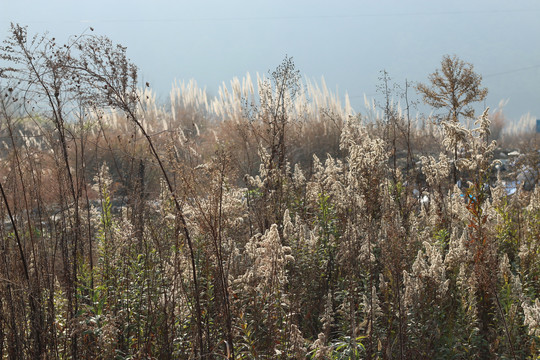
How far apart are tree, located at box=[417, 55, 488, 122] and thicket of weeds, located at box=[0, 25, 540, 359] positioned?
4583mm

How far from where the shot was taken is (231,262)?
396 centimetres

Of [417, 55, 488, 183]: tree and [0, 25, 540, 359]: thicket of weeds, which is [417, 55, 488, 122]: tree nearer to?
[417, 55, 488, 183]: tree

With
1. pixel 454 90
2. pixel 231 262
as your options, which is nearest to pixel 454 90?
pixel 454 90

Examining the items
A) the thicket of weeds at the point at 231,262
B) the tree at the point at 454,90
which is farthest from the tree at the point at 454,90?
the thicket of weeds at the point at 231,262

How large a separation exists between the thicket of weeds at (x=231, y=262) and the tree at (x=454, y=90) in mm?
4583

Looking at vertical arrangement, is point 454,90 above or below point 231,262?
above

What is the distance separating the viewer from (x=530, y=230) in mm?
5152

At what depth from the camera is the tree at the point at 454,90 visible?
34.0ft

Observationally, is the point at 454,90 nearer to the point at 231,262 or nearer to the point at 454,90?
the point at 454,90

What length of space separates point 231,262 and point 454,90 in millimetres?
7593

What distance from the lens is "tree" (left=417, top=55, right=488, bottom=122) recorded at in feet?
34.0

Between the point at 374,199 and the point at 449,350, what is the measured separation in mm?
1736

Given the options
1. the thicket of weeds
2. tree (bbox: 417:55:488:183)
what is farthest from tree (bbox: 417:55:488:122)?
the thicket of weeds

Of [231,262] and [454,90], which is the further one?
[454,90]
